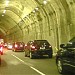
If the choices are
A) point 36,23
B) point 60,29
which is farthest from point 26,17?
point 60,29

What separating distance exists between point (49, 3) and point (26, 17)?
52.3 ft

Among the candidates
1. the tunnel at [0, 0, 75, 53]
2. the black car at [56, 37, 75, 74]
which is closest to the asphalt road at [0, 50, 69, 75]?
the black car at [56, 37, 75, 74]

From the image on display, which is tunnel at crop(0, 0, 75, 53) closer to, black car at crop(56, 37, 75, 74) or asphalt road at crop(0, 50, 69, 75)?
asphalt road at crop(0, 50, 69, 75)

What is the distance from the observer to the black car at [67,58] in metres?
11.9

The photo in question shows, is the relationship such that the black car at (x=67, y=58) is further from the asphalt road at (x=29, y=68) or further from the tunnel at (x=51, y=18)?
the tunnel at (x=51, y=18)

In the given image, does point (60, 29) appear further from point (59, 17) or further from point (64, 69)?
point (64, 69)

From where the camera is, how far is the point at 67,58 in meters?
12.5

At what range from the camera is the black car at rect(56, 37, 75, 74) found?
1185cm

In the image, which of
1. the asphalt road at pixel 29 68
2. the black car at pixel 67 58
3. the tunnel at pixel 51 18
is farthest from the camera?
the tunnel at pixel 51 18

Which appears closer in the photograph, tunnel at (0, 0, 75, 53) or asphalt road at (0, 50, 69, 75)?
asphalt road at (0, 50, 69, 75)

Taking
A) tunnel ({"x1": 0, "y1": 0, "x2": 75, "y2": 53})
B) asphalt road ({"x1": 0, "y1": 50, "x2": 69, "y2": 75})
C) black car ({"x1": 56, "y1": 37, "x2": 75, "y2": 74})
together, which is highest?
tunnel ({"x1": 0, "y1": 0, "x2": 75, "y2": 53})

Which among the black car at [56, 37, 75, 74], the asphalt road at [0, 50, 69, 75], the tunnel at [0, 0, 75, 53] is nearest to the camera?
the black car at [56, 37, 75, 74]

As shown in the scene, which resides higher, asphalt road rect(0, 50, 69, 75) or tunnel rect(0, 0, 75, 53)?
tunnel rect(0, 0, 75, 53)

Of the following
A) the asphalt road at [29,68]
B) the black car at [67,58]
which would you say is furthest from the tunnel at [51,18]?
the black car at [67,58]
